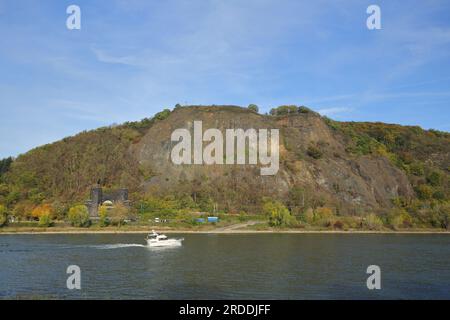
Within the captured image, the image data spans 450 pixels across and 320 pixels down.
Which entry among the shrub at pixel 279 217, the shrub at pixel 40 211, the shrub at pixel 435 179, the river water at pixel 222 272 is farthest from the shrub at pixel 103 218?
the shrub at pixel 435 179

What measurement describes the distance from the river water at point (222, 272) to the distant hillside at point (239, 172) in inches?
2051

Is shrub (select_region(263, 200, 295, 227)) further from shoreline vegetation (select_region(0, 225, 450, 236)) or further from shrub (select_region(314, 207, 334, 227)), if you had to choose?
shrub (select_region(314, 207, 334, 227))

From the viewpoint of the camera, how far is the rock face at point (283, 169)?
122 m

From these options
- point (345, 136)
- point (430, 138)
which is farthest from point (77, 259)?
point (430, 138)

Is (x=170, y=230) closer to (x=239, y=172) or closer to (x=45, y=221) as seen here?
(x=45, y=221)

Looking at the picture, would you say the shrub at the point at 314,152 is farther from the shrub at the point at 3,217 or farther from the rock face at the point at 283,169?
the shrub at the point at 3,217

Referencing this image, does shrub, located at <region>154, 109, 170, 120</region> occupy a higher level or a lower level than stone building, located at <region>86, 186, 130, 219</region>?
higher

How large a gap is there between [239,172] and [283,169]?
1287 centimetres

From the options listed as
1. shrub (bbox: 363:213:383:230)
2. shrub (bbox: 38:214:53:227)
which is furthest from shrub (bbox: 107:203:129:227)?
shrub (bbox: 363:213:383:230)

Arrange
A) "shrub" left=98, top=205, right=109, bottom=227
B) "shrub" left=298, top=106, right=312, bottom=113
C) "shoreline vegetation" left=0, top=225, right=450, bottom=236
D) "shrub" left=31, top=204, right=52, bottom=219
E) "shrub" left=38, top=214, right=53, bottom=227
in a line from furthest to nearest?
"shrub" left=298, top=106, right=312, bottom=113 < "shrub" left=31, top=204, right=52, bottom=219 < "shrub" left=98, top=205, right=109, bottom=227 < "shrub" left=38, top=214, right=53, bottom=227 < "shoreline vegetation" left=0, top=225, right=450, bottom=236

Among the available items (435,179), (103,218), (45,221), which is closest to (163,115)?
(103,218)

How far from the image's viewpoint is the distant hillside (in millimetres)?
118812

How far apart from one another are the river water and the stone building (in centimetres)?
4589

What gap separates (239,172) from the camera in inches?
4970
